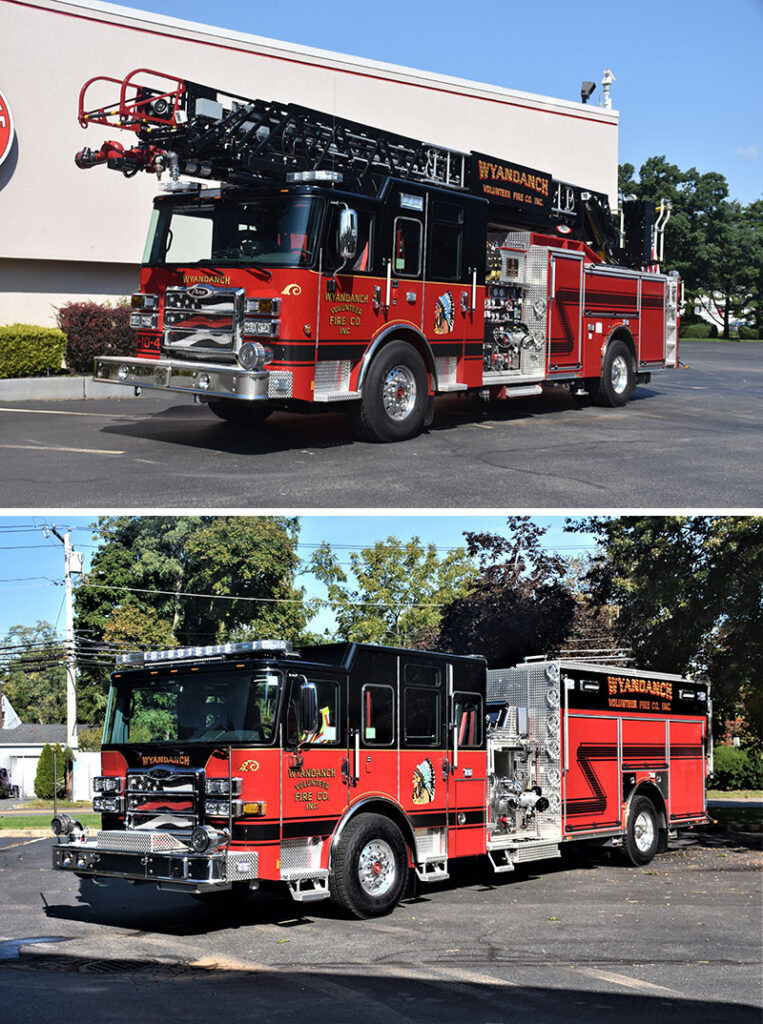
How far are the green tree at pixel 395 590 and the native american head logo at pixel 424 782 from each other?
105ft

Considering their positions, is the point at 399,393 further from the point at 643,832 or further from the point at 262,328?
the point at 643,832

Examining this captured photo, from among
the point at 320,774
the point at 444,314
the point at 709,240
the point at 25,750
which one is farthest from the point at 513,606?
the point at 709,240

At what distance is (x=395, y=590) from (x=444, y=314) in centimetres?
2994

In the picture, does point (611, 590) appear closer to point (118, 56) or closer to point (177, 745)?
point (177, 745)

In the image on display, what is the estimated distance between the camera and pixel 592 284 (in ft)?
61.7

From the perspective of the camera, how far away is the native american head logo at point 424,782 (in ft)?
34.7

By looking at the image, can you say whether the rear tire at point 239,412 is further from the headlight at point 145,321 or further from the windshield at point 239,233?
the windshield at point 239,233

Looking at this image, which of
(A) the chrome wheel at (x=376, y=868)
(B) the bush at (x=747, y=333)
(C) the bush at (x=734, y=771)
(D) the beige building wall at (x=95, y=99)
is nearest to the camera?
(A) the chrome wheel at (x=376, y=868)

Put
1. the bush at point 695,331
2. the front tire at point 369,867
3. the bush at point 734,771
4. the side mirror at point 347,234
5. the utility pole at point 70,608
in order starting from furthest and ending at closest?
the bush at point 695,331 → the bush at point 734,771 → the utility pole at point 70,608 → the side mirror at point 347,234 → the front tire at point 369,867

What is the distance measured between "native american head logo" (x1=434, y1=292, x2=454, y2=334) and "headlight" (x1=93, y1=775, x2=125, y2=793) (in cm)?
720

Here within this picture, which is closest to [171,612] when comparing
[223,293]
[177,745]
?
[223,293]

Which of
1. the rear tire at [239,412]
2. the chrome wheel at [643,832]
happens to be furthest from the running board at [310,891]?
the rear tire at [239,412]

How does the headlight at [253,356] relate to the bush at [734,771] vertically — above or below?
above

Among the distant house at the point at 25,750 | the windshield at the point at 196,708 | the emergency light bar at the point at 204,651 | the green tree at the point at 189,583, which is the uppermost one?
the green tree at the point at 189,583
